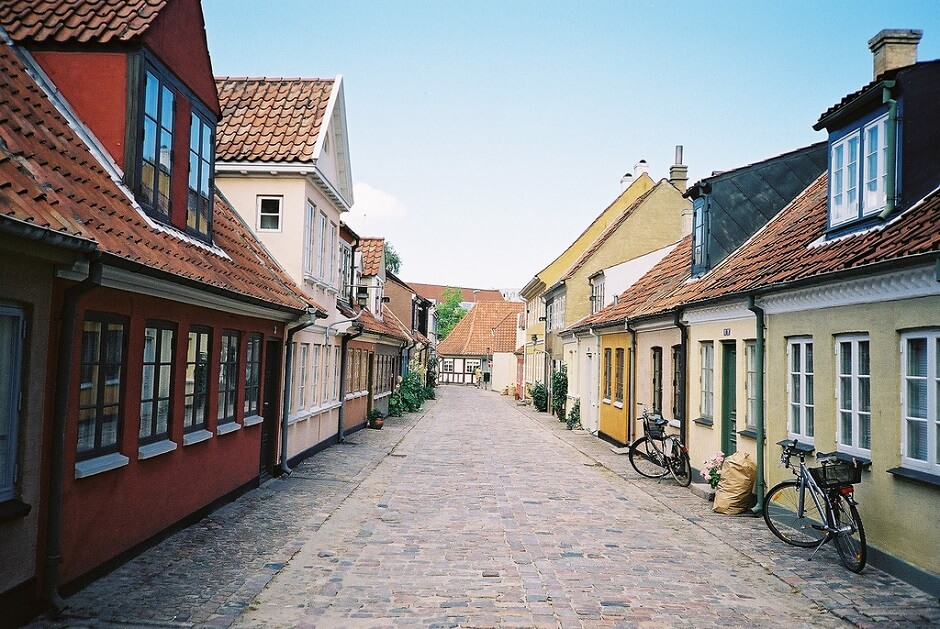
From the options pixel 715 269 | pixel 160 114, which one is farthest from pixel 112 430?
pixel 715 269

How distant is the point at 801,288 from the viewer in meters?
10.3

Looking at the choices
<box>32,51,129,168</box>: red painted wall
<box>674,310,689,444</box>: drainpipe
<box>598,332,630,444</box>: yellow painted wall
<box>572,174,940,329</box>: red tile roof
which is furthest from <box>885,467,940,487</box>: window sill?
<box>598,332,630,444</box>: yellow painted wall

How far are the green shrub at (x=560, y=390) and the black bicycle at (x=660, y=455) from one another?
14.5m

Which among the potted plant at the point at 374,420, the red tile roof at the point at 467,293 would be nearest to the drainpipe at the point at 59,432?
the potted plant at the point at 374,420

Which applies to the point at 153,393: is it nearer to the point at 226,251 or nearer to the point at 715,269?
the point at 226,251

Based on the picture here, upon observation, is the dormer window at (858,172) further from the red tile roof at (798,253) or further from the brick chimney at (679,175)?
the brick chimney at (679,175)

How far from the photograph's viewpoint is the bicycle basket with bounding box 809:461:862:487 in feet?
28.3

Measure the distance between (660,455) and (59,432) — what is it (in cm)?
1181

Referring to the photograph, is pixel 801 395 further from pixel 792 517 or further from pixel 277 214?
pixel 277 214

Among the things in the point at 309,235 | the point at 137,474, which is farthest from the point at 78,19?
the point at 309,235

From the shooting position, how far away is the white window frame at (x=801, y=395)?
1043 cm

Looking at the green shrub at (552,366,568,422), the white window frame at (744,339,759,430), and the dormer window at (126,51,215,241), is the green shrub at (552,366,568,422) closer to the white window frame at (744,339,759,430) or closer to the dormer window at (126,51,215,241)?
the white window frame at (744,339,759,430)

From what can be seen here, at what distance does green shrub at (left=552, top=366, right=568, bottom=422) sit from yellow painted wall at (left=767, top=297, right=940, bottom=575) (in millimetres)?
22272

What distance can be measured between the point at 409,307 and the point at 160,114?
39.1m
